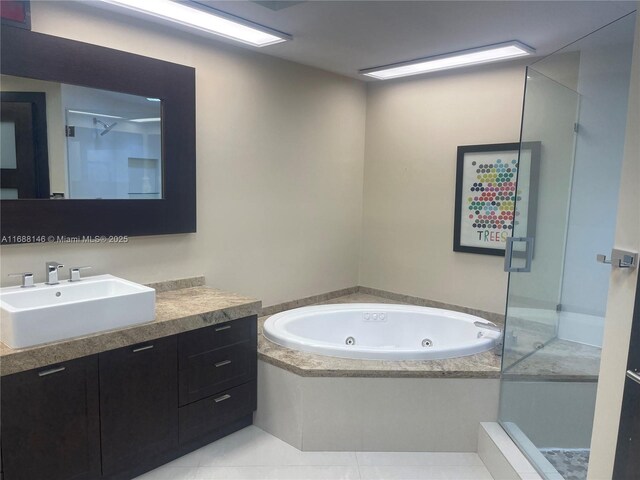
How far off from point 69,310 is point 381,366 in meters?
1.57

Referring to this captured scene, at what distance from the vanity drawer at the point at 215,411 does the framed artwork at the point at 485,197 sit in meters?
1.99

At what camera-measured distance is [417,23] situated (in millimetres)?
2568

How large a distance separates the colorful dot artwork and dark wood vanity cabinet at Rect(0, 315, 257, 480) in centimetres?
193

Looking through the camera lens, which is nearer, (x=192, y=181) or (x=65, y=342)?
(x=65, y=342)

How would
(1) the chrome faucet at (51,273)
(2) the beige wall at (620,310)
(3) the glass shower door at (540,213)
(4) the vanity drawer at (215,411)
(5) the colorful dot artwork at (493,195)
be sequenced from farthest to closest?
1. (5) the colorful dot artwork at (493,195)
2. (3) the glass shower door at (540,213)
3. (4) the vanity drawer at (215,411)
4. (1) the chrome faucet at (51,273)
5. (2) the beige wall at (620,310)

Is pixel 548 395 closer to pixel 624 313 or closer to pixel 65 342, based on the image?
pixel 624 313

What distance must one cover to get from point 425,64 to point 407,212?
120cm

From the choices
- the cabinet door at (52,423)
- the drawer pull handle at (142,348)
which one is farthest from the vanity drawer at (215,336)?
the cabinet door at (52,423)

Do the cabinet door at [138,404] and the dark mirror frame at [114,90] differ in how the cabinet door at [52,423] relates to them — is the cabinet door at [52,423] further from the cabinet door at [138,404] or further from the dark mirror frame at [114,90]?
the dark mirror frame at [114,90]

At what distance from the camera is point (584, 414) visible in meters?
2.32

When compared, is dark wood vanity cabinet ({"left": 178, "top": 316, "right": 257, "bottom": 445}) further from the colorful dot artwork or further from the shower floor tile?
the colorful dot artwork

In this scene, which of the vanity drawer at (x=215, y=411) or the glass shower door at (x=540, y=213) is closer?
the vanity drawer at (x=215, y=411)

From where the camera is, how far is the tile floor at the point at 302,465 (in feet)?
7.75

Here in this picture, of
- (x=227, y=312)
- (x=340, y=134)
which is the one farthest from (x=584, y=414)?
(x=340, y=134)
